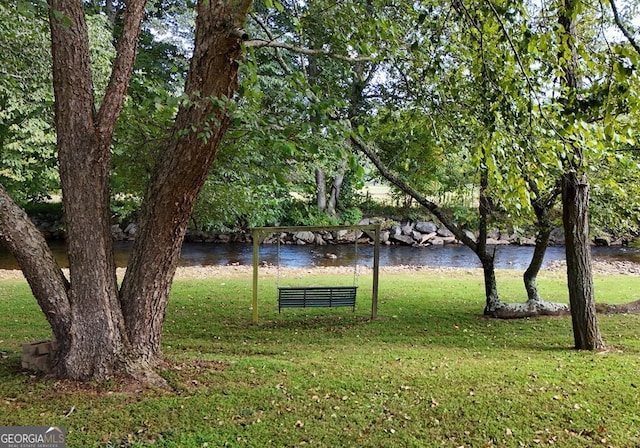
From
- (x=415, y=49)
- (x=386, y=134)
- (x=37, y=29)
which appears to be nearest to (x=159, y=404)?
(x=415, y=49)

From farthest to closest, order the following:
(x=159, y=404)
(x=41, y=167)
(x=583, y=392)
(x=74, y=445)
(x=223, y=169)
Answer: (x=41, y=167) < (x=223, y=169) < (x=583, y=392) < (x=159, y=404) < (x=74, y=445)

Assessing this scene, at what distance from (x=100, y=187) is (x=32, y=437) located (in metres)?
1.64

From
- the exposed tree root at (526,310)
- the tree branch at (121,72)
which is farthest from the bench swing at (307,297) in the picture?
the tree branch at (121,72)

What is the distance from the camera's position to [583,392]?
3.80 meters

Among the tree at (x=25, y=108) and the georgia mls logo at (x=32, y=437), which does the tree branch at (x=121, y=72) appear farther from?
the georgia mls logo at (x=32, y=437)

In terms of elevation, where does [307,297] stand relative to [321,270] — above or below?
above

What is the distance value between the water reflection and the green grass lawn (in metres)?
9.11

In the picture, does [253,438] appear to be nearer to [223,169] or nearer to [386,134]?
[386,134]

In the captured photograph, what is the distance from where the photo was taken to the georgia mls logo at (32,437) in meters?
2.68

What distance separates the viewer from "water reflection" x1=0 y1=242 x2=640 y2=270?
52.1 feet

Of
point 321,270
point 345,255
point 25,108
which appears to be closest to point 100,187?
point 25,108

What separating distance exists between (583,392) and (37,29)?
8.26 m

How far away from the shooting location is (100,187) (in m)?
3.45

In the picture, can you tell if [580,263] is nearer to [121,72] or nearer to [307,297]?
[307,297]
